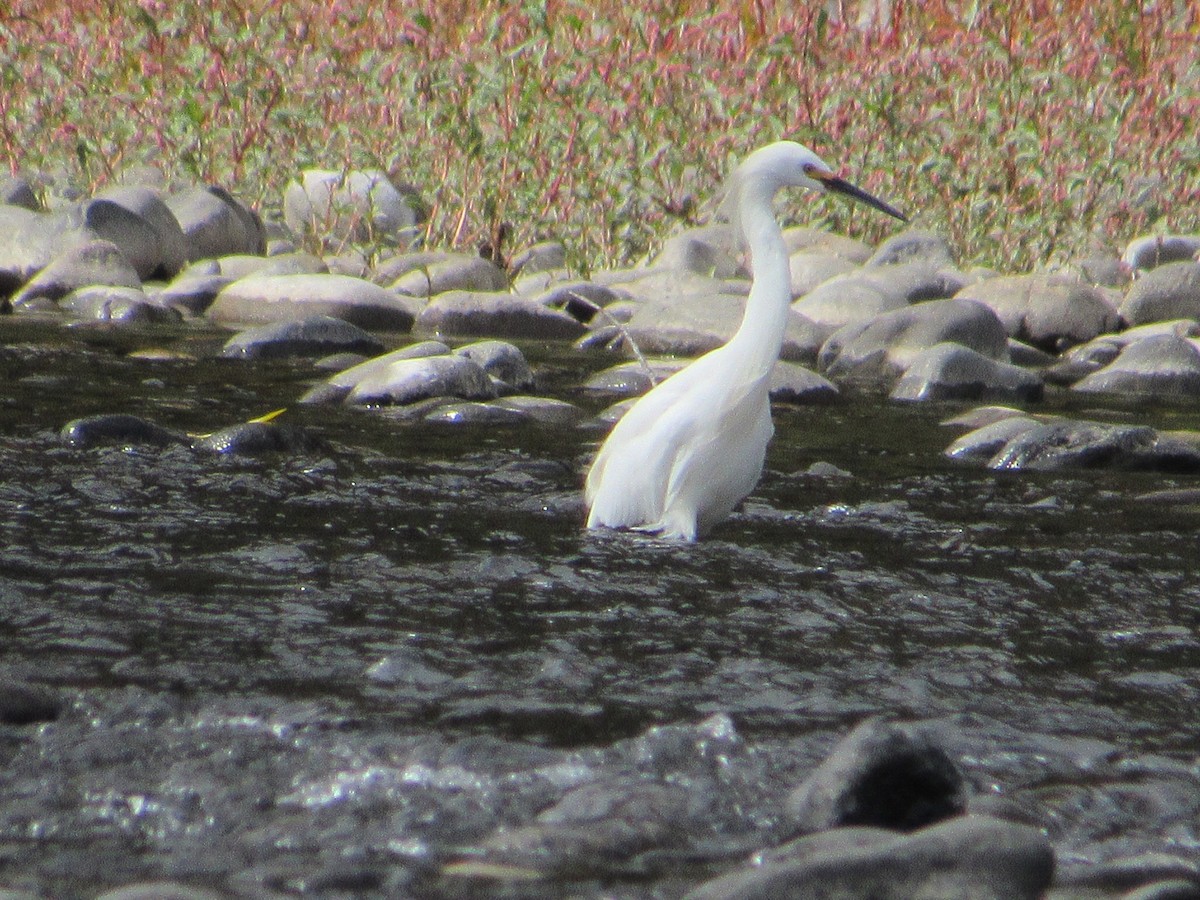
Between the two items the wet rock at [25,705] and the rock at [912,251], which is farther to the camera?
the rock at [912,251]

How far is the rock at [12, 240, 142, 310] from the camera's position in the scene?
850cm

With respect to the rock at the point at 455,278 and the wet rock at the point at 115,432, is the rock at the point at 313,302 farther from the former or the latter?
the wet rock at the point at 115,432

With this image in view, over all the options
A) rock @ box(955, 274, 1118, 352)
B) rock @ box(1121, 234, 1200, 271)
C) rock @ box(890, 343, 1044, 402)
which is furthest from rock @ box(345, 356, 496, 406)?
rock @ box(1121, 234, 1200, 271)

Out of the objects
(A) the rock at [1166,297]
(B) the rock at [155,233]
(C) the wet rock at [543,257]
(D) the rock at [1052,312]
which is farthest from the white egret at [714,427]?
(B) the rock at [155,233]

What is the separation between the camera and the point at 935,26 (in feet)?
30.8

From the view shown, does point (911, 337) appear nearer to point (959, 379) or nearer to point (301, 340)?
point (959, 379)

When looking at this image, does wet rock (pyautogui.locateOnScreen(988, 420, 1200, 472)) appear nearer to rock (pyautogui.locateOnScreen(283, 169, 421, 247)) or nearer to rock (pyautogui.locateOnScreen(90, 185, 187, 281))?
rock (pyautogui.locateOnScreen(283, 169, 421, 247))

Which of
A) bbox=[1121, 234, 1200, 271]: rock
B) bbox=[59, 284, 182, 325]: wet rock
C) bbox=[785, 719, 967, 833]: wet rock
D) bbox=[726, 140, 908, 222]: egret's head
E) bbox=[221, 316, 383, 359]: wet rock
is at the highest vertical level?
bbox=[726, 140, 908, 222]: egret's head

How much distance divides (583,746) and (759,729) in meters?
0.29

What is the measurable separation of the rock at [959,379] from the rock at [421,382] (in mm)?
1662

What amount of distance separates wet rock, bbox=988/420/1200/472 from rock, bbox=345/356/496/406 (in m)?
1.90

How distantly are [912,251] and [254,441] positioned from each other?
5131mm

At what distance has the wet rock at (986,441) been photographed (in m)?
5.23

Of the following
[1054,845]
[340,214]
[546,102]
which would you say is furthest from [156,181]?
[1054,845]
